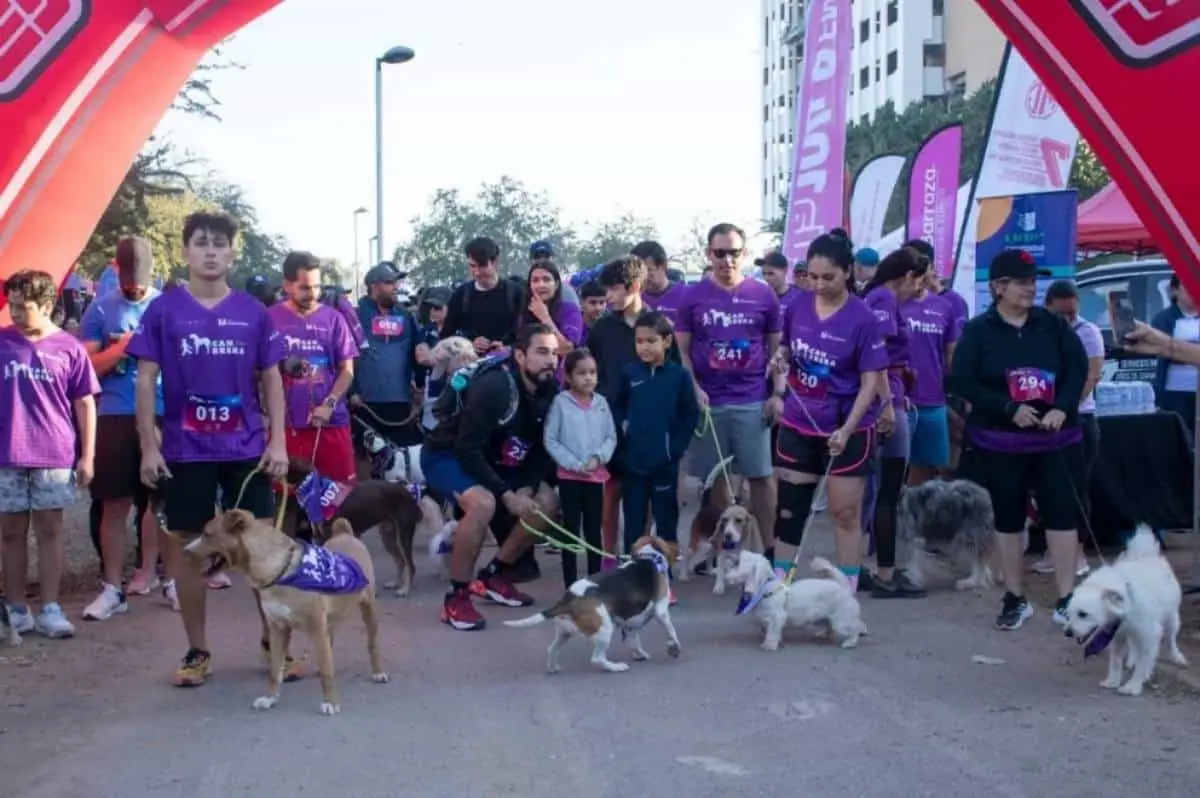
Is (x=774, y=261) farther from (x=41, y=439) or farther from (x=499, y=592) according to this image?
(x=41, y=439)

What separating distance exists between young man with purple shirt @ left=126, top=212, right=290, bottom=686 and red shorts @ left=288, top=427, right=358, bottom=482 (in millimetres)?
2010

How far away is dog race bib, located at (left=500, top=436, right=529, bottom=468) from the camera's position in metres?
8.01

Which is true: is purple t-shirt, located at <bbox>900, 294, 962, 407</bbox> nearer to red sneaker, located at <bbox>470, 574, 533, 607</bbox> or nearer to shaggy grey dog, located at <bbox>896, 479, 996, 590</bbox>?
shaggy grey dog, located at <bbox>896, 479, 996, 590</bbox>

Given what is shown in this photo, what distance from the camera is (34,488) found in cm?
727

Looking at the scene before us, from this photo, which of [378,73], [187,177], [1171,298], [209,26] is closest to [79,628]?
[209,26]

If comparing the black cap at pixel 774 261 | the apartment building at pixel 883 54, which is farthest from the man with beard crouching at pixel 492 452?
the apartment building at pixel 883 54

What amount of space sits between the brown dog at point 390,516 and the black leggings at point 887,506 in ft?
9.89

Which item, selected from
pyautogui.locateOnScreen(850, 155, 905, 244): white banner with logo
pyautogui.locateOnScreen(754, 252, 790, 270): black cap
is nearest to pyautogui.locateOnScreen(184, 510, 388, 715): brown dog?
pyautogui.locateOnScreen(754, 252, 790, 270): black cap

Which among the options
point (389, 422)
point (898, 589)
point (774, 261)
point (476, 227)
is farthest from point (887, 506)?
point (476, 227)

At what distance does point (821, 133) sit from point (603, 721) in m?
11.3

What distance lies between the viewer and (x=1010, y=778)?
16.0 feet

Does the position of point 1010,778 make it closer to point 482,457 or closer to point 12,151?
point 482,457

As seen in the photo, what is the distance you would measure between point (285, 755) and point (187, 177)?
21.1 m

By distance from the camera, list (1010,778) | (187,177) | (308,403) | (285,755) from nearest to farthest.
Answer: (1010,778) → (285,755) → (308,403) → (187,177)
